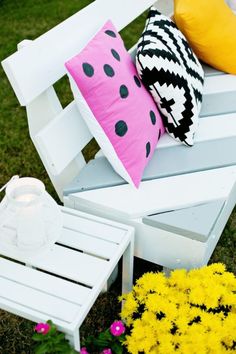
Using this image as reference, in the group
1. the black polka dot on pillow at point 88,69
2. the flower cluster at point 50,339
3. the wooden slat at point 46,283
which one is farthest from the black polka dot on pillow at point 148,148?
the flower cluster at point 50,339

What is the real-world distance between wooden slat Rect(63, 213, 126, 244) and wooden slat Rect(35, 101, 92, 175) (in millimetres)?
194

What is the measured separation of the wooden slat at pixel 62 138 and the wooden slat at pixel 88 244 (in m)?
0.26

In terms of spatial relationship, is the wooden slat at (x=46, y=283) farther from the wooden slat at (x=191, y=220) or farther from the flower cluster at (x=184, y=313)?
the wooden slat at (x=191, y=220)

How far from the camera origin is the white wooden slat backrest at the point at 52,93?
5.23ft

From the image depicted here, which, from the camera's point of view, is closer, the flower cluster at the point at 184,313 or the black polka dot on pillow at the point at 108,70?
the flower cluster at the point at 184,313

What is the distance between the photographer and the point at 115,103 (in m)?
1.64

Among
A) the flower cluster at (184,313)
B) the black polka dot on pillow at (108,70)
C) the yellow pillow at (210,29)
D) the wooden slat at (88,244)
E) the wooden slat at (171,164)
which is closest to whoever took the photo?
the flower cluster at (184,313)

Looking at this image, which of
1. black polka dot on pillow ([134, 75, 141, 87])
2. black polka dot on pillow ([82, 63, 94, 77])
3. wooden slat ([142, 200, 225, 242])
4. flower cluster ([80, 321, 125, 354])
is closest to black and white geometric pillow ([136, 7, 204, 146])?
black polka dot on pillow ([134, 75, 141, 87])

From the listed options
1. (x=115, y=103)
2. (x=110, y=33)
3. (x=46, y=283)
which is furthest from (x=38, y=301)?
(x=110, y=33)

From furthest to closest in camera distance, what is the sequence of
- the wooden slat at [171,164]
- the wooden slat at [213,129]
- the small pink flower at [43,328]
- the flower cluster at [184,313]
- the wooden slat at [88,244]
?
the wooden slat at [213,129] < the wooden slat at [171,164] < the wooden slat at [88,244] < the flower cluster at [184,313] < the small pink flower at [43,328]

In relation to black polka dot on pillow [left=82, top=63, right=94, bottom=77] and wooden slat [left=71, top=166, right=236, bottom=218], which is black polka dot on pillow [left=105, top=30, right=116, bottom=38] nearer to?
black polka dot on pillow [left=82, top=63, right=94, bottom=77]

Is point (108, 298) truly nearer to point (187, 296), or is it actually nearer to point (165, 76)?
point (187, 296)

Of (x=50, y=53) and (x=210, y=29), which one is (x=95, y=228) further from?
(x=210, y=29)

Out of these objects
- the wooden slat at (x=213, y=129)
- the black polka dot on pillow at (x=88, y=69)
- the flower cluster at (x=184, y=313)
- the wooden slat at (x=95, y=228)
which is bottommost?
the wooden slat at (x=213, y=129)
